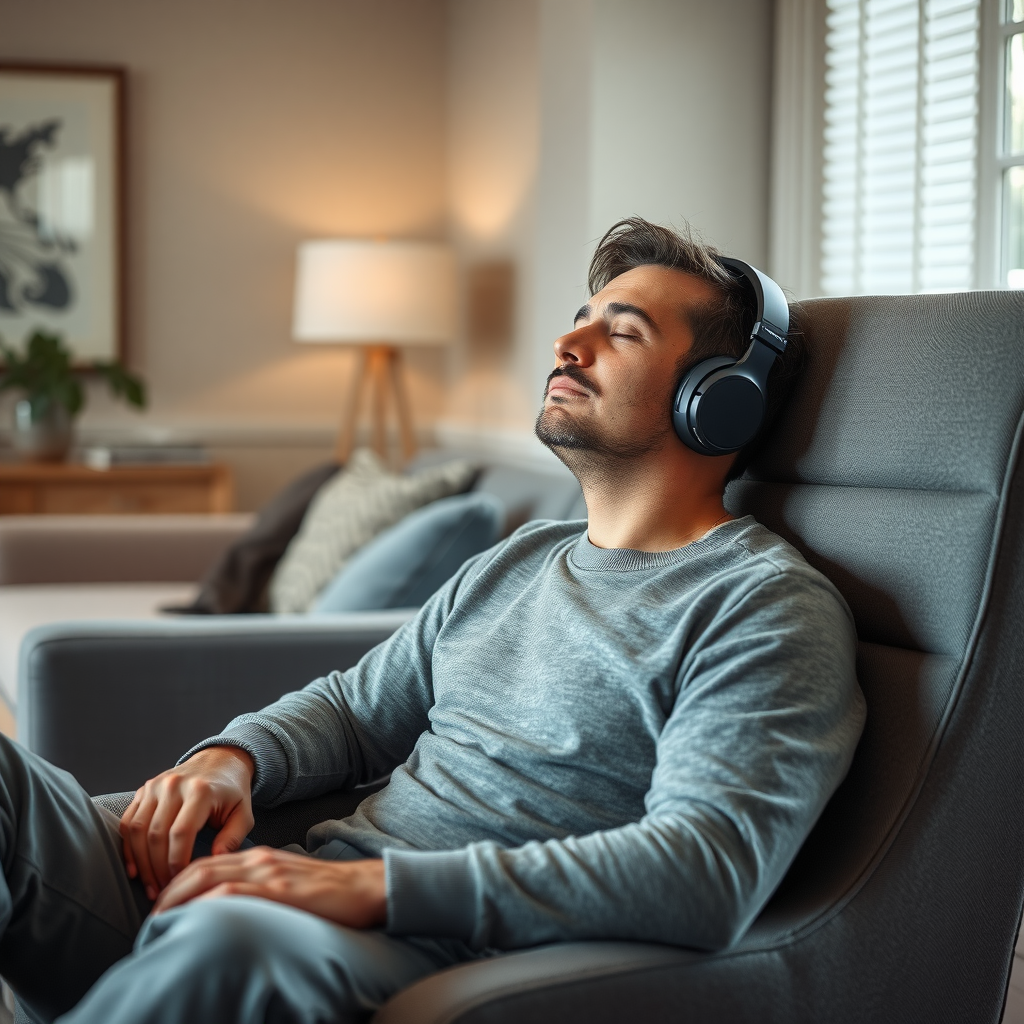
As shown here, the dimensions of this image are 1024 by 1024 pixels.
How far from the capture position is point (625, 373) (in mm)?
1298

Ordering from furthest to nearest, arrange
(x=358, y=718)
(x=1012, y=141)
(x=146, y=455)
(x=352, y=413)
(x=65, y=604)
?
(x=352, y=413)
(x=146, y=455)
(x=65, y=604)
(x=1012, y=141)
(x=358, y=718)

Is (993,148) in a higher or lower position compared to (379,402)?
higher

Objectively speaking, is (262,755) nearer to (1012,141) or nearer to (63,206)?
(1012,141)

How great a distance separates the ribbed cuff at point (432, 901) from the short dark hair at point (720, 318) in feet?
1.89

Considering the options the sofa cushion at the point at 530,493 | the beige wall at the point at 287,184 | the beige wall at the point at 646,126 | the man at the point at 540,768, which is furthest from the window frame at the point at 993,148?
the beige wall at the point at 287,184

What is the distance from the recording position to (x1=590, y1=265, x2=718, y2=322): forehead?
1316 millimetres

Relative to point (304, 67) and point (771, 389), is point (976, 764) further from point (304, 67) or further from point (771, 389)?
point (304, 67)

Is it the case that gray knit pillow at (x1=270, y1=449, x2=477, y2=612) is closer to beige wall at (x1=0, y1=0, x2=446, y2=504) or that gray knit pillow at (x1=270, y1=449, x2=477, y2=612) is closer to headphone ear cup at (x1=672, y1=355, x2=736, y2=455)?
headphone ear cup at (x1=672, y1=355, x2=736, y2=455)

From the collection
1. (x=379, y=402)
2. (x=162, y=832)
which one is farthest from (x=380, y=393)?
(x=162, y=832)

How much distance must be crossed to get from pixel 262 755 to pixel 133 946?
A: 0.73 feet

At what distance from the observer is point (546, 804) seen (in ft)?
3.68

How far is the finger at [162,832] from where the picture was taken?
1.16 meters

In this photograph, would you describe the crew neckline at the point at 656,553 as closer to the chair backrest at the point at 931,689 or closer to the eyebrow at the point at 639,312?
the chair backrest at the point at 931,689

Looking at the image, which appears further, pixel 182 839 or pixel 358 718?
pixel 358 718
